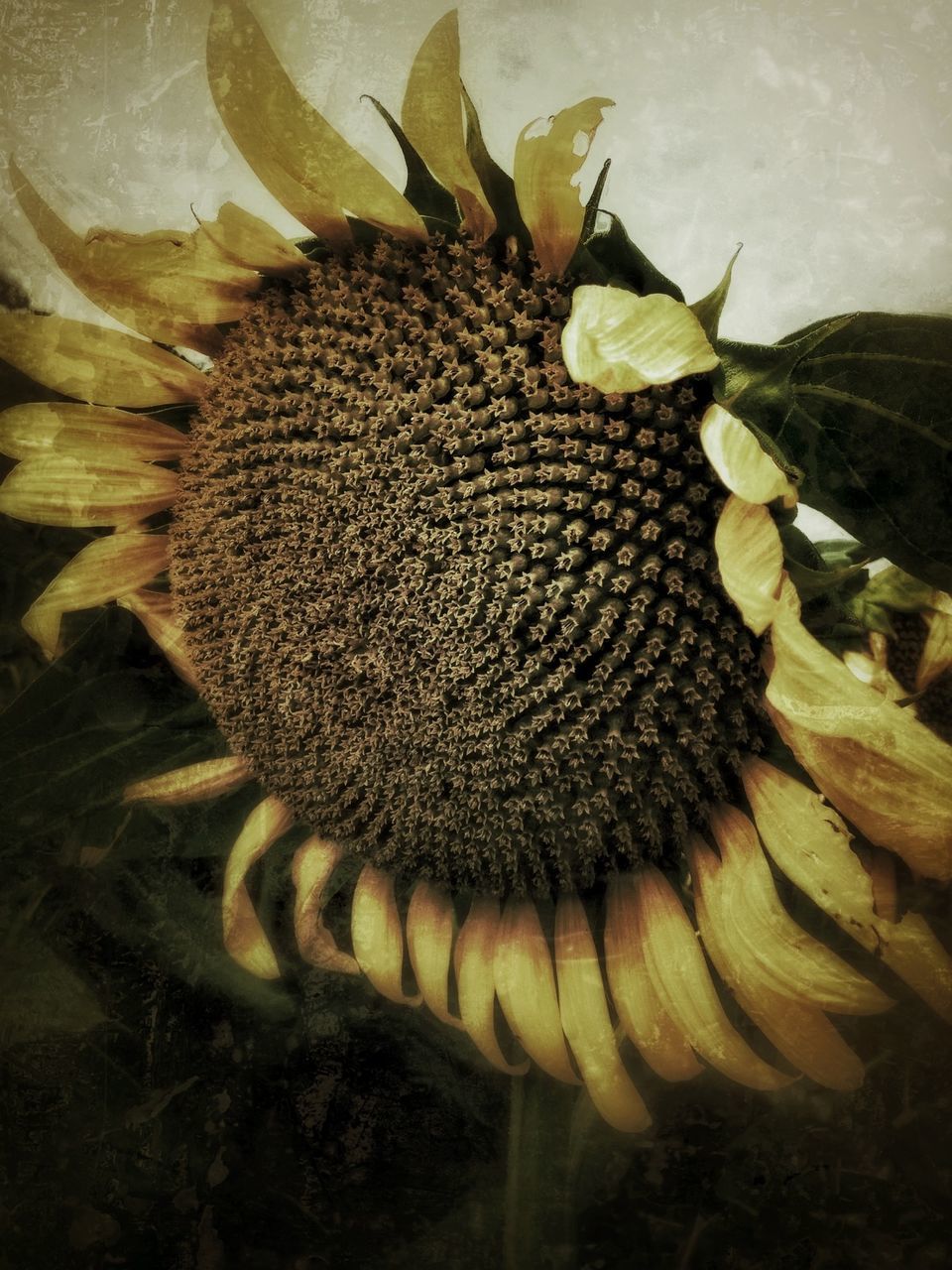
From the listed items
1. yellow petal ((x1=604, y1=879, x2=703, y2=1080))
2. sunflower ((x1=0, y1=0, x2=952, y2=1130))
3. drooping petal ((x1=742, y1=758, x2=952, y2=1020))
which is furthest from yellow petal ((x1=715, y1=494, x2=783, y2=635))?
yellow petal ((x1=604, y1=879, x2=703, y2=1080))

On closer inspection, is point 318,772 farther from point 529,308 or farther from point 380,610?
point 529,308

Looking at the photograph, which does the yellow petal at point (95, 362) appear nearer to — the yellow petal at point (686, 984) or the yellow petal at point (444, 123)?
the yellow petal at point (444, 123)

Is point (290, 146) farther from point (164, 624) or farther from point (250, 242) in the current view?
point (164, 624)

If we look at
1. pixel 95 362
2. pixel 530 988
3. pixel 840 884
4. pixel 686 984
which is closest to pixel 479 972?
pixel 530 988

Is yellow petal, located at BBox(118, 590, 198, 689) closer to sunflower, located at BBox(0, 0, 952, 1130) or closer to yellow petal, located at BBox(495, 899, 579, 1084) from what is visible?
sunflower, located at BBox(0, 0, 952, 1130)

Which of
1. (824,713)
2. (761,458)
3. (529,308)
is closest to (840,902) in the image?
(824,713)

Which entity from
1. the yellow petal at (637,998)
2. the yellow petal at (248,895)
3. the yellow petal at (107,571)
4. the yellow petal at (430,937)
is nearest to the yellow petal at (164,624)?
the yellow petal at (107,571)
